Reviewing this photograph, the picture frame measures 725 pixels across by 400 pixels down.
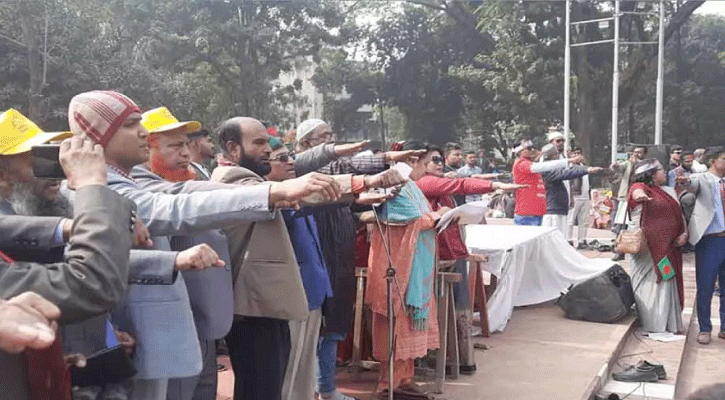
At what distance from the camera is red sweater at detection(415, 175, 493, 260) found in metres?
4.54

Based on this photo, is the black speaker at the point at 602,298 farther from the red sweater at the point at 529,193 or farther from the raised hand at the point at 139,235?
the raised hand at the point at 139,235

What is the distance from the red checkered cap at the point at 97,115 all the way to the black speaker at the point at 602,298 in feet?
16.9

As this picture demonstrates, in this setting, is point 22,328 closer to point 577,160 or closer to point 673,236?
point 673,236

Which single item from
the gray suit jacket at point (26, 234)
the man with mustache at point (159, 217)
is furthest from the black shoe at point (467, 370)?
the gray suit jacket at point (26, 234)

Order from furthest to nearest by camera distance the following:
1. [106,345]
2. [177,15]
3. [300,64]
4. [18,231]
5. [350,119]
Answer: [350,119] → [300,64] → [177,15] → [106,345] → [18,231]

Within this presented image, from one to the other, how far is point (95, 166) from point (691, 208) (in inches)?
219

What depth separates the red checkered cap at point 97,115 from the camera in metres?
2.02

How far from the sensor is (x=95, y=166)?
1.49m

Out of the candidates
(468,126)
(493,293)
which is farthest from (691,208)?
(468,126)

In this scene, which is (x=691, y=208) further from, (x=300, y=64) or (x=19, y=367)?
(x=300, y=64)

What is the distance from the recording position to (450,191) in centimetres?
458

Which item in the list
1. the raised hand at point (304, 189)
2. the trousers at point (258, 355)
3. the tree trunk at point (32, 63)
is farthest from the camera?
the tree trunk at point (32, 63)

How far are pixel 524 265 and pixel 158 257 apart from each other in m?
5.02

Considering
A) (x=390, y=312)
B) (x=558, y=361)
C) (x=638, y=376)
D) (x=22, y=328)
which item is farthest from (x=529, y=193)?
(x=22, y=328)
